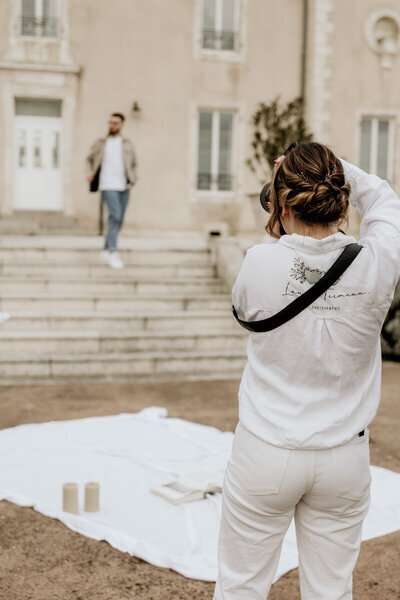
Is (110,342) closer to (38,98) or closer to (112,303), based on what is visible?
(112,303)

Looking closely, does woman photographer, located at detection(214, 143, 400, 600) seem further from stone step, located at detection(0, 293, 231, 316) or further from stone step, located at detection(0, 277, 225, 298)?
stone step, located at detection(0, 277, 225, 298)

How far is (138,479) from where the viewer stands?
441 cm

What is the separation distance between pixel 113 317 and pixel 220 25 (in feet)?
31.8

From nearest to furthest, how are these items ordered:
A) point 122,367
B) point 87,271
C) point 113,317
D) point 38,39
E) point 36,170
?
point 122,367 → point 113,317 → point 87,271 → point 38,39 → point 36,170

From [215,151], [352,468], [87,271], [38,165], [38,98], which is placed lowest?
[87,271]

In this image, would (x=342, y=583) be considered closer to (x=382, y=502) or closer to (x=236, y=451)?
(x=236, y=451)

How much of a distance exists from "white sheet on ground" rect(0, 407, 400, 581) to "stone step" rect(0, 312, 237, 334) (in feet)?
7.39

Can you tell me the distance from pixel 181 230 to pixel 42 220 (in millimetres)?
3000

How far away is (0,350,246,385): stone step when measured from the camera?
729cm

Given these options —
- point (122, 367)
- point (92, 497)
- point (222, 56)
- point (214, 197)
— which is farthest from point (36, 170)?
point (92, 497)

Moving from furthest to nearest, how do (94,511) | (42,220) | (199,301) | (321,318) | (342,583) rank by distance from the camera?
1. (42,220)
2. (199,301)
3. (94,511)
4. (342,583)
5. (321,318)

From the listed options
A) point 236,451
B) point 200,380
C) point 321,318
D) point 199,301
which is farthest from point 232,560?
point 199,301

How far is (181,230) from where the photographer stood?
1539 cm

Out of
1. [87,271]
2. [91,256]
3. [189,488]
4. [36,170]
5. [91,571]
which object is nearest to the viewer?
[91,571]
